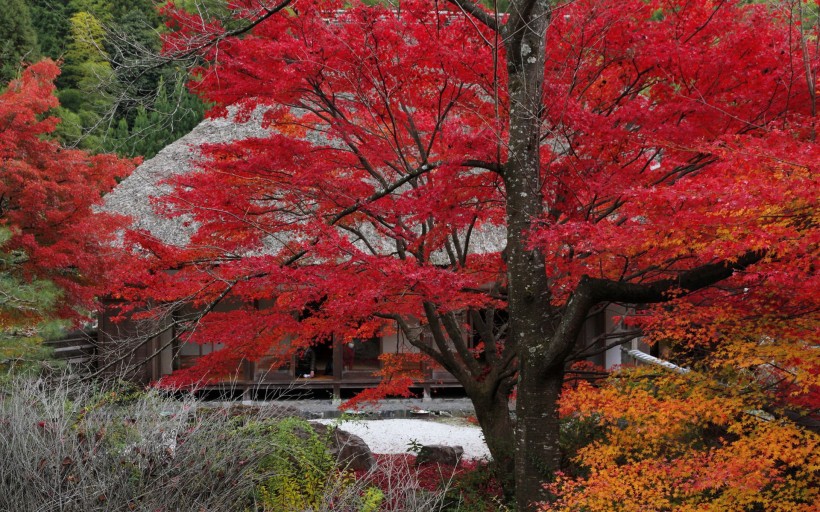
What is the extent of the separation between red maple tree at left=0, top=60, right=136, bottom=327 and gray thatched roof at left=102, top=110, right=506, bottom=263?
3.48ft

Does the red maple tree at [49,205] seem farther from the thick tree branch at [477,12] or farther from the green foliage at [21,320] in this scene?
the thick tree branch at [477,12]

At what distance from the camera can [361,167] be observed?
24.0ft

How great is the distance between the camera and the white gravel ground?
1038 cm

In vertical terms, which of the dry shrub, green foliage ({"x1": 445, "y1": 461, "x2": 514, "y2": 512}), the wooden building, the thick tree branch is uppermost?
the thick tree branch

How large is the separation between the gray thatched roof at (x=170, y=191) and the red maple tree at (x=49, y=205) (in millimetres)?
1060

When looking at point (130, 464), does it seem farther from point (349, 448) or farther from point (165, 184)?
point (165, 184)

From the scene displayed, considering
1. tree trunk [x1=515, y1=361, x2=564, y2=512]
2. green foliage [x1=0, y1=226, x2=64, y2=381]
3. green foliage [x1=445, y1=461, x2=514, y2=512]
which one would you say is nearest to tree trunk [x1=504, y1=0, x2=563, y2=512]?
tree trunk [x1=515, y1=361, x2=564, y2=512]

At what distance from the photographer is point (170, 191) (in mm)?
13109

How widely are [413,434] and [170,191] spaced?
21.1 ft

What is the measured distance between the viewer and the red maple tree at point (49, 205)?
372 inches

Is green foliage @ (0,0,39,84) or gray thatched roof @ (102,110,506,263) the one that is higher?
green foliage @ (0,0,39,84)

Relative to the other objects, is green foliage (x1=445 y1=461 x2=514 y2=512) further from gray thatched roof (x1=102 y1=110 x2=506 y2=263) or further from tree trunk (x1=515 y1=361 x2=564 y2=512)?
gray thatched roof (x1=102 y1=110 x2=506 y2=263)

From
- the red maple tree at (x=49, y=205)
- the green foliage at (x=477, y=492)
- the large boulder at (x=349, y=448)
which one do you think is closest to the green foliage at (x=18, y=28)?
the red maple tree at (x=49, y=205)

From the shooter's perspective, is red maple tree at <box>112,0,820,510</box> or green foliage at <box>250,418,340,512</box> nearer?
red maple tree at <box>112,0,820,510</box>
